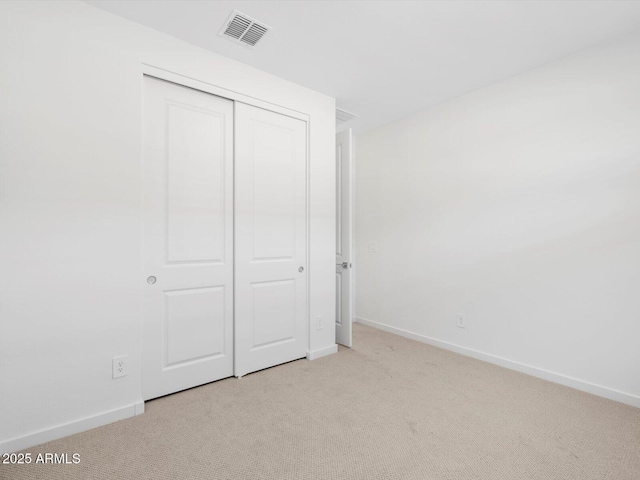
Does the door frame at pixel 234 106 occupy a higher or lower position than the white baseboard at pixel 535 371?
higher

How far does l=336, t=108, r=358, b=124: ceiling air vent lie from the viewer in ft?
11.6

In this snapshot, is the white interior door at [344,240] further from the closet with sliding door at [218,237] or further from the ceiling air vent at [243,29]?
the ceiling air vent at [243,29]

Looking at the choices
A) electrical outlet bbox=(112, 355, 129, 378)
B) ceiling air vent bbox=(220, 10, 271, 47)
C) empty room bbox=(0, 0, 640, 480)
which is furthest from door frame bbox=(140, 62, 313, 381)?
ceiling air vent bbox=(220, 10, 271, 47)

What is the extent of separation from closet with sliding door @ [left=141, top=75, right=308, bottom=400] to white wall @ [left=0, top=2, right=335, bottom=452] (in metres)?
0.16

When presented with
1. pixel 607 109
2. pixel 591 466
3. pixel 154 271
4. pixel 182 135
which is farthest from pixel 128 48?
A: pixel 591 466

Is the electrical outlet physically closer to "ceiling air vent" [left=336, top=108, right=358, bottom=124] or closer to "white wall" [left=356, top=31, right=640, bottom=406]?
"white wall" [left=356, top=31, right=640, bottom=406]

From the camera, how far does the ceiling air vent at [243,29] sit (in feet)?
6.75

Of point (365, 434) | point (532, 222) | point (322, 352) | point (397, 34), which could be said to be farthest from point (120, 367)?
point (532, 222)

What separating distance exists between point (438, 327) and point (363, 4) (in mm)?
3016

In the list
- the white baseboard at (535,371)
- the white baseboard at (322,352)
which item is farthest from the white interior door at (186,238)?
the white baseboard at (535,371)

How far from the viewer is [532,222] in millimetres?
2672

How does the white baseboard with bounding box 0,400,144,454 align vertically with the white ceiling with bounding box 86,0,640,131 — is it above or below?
below

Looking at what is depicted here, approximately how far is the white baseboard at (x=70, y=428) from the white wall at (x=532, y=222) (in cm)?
284

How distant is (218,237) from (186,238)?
245 millimetres
